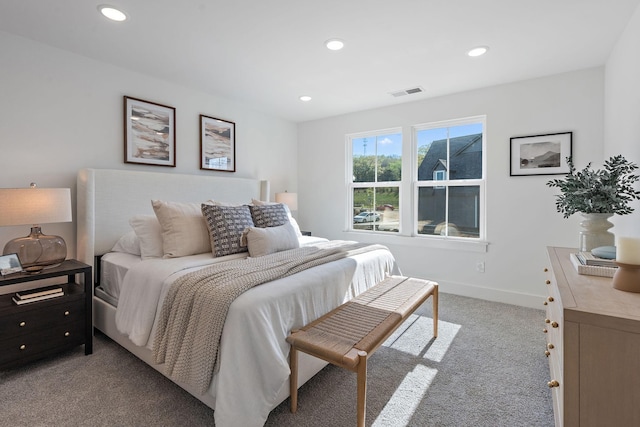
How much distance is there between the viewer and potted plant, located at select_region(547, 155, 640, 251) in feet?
5.34

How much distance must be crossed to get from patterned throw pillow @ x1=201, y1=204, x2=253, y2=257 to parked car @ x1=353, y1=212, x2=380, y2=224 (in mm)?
2210

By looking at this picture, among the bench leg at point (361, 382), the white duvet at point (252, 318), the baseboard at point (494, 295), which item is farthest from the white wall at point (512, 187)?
the bench leg at point (361, 382)

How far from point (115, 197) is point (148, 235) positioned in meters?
0.63

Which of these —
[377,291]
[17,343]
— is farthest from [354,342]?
[17,343]

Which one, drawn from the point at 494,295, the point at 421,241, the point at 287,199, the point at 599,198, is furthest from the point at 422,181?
the point at 599,198

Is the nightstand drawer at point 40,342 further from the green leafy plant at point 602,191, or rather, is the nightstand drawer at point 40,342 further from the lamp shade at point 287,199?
the green leafy plant at point 602,191

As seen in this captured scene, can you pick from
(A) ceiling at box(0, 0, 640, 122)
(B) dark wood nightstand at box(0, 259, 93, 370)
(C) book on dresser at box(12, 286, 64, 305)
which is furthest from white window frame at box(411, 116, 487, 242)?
(C) book on dresser at box(12, 286, 64, 305)

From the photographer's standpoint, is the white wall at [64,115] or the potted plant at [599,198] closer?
the potted plant at [599,198]

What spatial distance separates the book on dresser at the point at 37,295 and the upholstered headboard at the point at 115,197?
1.23 ft

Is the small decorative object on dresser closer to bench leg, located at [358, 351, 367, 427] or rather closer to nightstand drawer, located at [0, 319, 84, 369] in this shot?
bench leg, located at [358, 351, 367, 427]

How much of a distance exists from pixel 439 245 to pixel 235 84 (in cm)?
305

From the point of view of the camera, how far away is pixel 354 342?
5.18 ft

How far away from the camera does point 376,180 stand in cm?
436

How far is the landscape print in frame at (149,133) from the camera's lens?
2.98m
